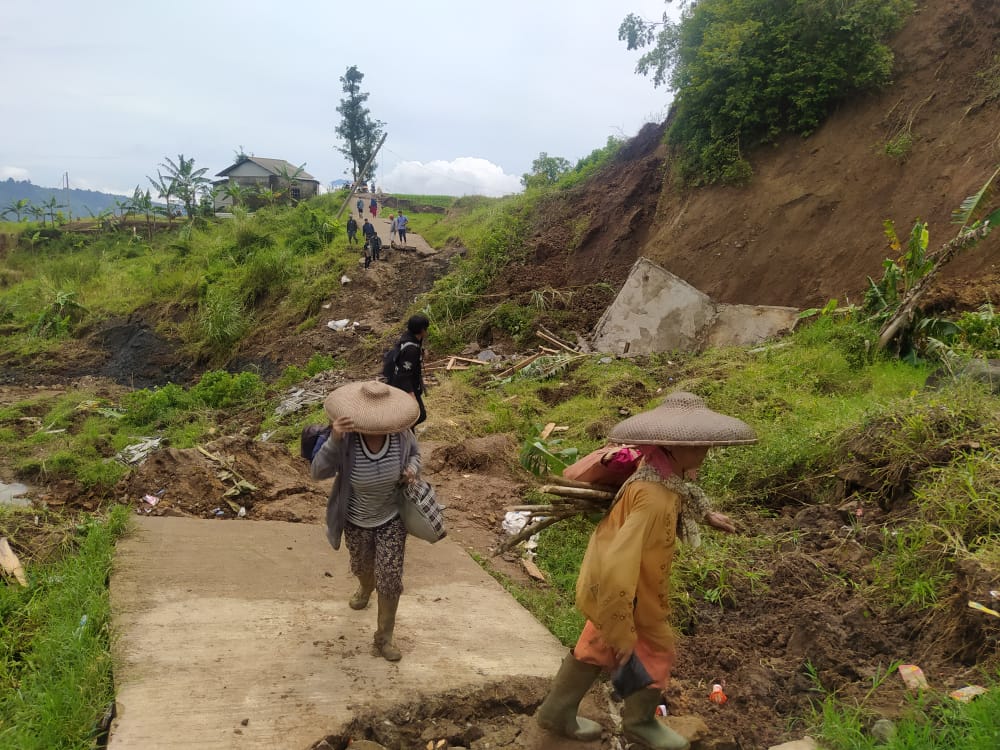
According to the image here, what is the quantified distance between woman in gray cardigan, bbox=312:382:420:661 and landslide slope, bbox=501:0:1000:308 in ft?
27.5

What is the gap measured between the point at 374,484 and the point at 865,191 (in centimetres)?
1122

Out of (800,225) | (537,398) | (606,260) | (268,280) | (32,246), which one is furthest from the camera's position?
(32,246)

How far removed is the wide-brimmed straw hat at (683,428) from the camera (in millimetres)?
2258

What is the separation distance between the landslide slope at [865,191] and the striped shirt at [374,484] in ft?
27.6

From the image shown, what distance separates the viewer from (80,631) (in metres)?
3.13

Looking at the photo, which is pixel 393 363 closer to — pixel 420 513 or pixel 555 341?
pixel 420 513

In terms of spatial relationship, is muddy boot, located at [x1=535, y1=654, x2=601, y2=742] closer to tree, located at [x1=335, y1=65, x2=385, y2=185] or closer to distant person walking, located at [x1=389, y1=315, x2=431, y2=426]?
distant person walking, located at [x1=389, y1=315, x2=431, y2=426]

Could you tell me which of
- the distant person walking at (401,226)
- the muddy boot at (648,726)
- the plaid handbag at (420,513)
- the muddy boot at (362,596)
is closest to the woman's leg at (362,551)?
the muddy boot at (362,596)

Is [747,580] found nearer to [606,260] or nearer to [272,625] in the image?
[272,625]

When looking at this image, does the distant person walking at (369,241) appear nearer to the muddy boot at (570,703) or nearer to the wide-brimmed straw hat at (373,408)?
the wide-brimmed straw hat at (373,408)

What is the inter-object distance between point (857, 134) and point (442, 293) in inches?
358

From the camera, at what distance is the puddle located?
273 inches

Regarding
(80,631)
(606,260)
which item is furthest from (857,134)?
(80,631)

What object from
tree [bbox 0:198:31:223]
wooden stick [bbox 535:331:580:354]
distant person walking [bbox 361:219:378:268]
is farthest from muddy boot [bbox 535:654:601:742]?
tree [bbox 0:198:31:223]
